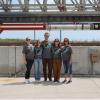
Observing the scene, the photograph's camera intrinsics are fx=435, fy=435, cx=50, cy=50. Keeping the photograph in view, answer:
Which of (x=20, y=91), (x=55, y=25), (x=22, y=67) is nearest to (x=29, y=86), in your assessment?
(x=20, y=91)

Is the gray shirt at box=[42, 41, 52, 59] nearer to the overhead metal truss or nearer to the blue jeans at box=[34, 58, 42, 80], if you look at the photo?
the blue jeans at box=[34, 58, 42, 80]

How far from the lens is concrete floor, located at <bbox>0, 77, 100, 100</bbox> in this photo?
40.7 feet

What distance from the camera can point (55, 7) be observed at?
52031 millimetres

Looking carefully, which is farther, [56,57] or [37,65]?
[37,65]

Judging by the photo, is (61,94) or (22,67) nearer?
(61,94)

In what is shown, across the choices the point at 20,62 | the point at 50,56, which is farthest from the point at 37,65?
the point at 20,62

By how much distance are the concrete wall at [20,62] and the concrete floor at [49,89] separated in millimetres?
1565

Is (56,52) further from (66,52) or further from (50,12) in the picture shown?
(50,12)

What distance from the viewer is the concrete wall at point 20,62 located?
18.1m

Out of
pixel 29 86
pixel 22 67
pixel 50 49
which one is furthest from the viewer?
pixel 22 67

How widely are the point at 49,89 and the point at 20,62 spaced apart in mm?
4503

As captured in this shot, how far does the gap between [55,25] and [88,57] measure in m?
29.0

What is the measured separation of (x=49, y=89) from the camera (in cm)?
1387

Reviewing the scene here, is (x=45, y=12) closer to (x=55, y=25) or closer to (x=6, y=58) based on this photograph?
(x=55, y=25)
